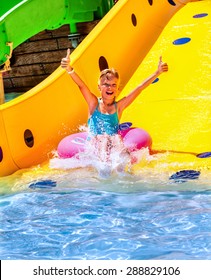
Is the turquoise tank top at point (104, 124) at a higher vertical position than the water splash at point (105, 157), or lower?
higher

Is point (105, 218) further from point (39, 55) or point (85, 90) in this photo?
point (39, 55)

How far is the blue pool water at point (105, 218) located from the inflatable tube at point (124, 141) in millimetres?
192

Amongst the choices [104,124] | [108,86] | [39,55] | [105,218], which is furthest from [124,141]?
[39,55]

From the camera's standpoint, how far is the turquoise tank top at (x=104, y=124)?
3.72m

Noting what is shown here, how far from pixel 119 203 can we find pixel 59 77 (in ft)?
4.61

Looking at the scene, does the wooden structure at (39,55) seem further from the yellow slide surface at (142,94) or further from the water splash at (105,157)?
the water splash at (105,157)

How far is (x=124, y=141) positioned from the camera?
12.1ft

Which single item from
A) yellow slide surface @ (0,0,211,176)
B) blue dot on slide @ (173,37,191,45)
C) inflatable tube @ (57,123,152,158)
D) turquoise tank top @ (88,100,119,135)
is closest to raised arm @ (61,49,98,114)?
turquoise tank top @ (88,100,119,135)

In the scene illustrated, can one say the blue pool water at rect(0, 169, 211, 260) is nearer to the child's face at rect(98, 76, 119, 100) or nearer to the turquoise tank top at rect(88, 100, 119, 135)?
the turquoise tank top at rect(88, 100, 119, 135)

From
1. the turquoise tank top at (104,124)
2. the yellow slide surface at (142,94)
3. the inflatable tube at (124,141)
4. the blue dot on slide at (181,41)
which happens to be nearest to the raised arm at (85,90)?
the turquoise tank top at (104,124)

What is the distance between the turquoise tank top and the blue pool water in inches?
12.7

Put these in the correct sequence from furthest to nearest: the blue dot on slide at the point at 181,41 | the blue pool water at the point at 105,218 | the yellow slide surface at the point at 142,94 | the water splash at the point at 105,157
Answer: the blue dot on slide at the point at 181,41, the yellow slide surface at the point at 142,94, the water splash at the point at 105,157, the blue pool water at the point at 105,218

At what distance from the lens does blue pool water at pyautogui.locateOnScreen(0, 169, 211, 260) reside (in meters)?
2.42

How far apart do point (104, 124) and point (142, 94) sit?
904 mm
